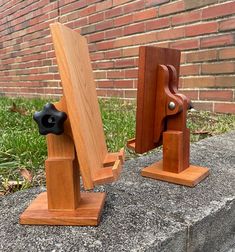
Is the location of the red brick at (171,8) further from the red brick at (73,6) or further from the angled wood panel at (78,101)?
the angled wood panel at (78,101)

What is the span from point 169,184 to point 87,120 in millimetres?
504

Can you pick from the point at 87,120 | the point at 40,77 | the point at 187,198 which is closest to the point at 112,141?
the point at 187,198

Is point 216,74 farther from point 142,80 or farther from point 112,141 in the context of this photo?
point 142,80

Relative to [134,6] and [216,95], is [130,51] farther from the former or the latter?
[216,95]

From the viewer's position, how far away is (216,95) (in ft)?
9.46

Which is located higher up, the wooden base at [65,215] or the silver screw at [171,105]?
the silver screw at [171,105]

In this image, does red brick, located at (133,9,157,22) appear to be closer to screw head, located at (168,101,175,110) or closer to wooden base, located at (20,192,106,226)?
screw head, located at (168,101,175,110)

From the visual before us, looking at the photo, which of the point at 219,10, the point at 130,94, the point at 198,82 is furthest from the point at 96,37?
the point at 219,10

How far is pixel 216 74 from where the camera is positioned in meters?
2.87

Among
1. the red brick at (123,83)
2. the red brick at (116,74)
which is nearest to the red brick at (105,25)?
the red brick at (116,74)

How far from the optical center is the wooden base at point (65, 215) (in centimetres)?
103

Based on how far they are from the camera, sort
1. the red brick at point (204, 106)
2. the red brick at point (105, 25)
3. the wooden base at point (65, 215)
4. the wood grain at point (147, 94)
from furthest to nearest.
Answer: the red brick at point (105, 25), the red brick at point (204, 106), the wood grain at point (147, 94), the wooden base at point (65, 215)

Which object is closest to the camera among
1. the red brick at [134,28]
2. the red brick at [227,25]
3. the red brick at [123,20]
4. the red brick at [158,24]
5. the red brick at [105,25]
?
the red brick at [227,25]

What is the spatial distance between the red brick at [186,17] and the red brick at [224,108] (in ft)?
2.32
